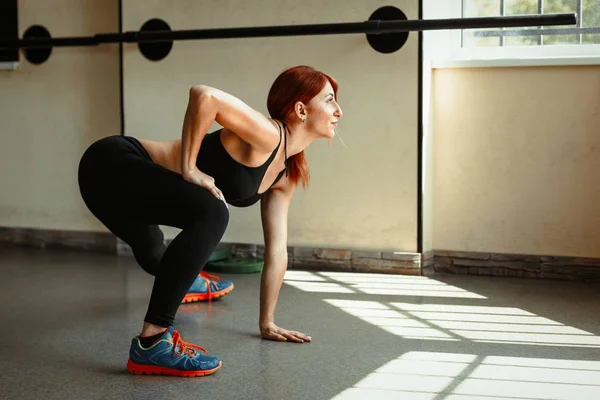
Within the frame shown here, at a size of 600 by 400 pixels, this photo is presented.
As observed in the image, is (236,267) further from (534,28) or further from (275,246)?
(534,28)

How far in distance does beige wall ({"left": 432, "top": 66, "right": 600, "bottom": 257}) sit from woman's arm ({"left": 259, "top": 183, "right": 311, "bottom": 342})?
1818 mm

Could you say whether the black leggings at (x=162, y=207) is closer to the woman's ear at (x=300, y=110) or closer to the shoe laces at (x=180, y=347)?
the shoe laces at (x=180, y=347)

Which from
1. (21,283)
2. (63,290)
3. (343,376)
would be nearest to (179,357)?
(343,376)

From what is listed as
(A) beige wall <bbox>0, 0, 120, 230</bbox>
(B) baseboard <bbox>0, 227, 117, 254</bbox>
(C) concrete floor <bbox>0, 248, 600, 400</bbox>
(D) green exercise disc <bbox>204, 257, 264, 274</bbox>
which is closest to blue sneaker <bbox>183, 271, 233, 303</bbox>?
(C) concrete floor <bbox>0, 248, 600, 400</bbox>

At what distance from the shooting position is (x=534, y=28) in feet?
15.4

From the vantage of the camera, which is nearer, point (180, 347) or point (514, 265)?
point (180, 347)

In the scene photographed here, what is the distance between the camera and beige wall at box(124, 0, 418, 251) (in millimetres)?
4676

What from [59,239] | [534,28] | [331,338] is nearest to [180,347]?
[331,338]

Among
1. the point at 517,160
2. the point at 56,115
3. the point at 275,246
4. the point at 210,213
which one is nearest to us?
the point at 210,213

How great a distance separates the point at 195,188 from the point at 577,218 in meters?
2.58

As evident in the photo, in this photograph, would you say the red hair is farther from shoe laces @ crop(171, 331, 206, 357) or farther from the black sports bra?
shoe laces @ crop(171, 331, 206, 357)

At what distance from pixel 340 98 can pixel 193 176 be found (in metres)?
2.20

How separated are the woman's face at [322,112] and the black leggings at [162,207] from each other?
47 centimetres

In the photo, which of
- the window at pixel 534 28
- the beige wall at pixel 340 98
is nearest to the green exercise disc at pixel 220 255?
the beige wall at pixel 340 98
